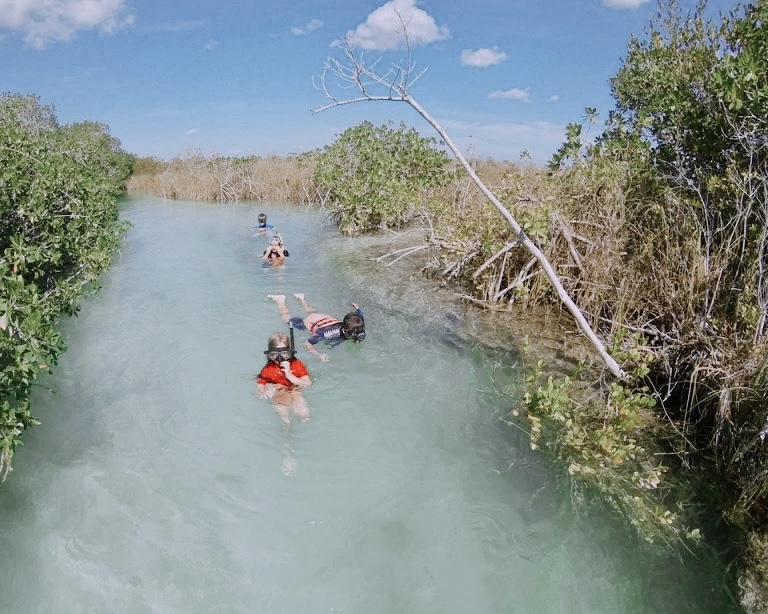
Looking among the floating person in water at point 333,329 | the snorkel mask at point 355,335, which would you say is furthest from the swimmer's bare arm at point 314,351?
the snorkel mask at point 355,335

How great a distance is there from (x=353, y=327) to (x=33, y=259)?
13.9 feet

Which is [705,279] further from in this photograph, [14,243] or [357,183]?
[357,183]

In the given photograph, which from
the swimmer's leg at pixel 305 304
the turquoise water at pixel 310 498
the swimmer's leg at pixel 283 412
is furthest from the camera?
the swimmer's leg at pixel 305 304

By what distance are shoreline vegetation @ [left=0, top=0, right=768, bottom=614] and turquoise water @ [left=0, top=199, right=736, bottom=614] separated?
0.49 metres

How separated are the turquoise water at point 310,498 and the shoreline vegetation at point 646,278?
49 cm

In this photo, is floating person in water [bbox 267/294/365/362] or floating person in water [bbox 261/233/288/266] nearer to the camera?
floating person in water [bbox 267/294/365/362]

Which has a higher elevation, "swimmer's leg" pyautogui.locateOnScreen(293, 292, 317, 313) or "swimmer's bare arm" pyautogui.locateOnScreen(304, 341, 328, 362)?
"swimmer's leg" pyautogui.locateOnScreen(293, 292, 317, 313)

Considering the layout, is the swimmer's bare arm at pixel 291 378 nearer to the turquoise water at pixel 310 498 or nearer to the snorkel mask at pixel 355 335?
the turquoise water at pixel 310 498

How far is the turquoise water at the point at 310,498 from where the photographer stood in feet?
14.0

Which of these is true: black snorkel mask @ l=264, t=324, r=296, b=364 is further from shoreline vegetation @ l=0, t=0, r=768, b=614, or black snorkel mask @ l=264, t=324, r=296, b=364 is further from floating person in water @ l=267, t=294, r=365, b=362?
shoreline vegetation @ l=0, t=0, r=768, b=614

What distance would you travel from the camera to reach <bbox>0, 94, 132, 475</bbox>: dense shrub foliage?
435cm

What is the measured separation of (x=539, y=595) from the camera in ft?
13.7

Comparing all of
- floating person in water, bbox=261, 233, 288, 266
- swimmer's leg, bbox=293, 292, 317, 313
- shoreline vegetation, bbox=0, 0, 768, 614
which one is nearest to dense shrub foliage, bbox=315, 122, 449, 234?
floating person in water, bbox=261, 233, 288, 266

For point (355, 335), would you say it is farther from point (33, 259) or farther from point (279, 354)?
point (33, 259)
